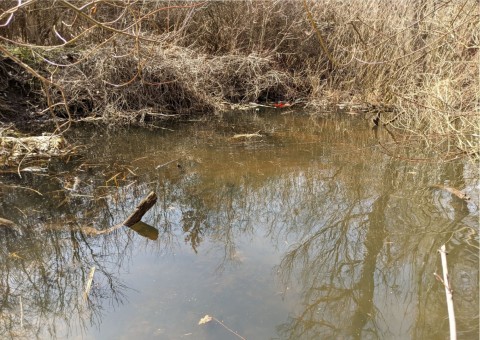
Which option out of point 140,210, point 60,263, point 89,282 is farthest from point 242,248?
point 60,263

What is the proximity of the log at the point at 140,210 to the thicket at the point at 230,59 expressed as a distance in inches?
119

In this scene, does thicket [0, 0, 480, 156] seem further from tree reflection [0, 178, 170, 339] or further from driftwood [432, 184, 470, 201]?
tree reflection [0, 178, 170, 339]

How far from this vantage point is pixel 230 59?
1075cm

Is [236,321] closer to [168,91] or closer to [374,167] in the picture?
[374,167]

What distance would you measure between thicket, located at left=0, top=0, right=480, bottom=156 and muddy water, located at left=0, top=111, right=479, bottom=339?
1.49m

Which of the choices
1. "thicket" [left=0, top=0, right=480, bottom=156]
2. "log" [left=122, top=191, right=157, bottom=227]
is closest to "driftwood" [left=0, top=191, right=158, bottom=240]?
"log" [left=122, top=191, right=157, bottom=227]

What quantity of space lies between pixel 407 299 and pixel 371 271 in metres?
0.40

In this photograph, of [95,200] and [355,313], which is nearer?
[355,313]

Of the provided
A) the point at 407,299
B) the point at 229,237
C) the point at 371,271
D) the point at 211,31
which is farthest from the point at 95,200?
the point at 211,31

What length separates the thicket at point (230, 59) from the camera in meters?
8.09

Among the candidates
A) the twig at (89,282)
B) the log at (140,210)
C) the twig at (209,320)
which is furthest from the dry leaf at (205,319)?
the log at (140,210)

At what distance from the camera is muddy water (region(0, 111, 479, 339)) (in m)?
3.17

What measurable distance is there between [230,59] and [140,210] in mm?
7081

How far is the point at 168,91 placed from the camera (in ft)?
31.0
